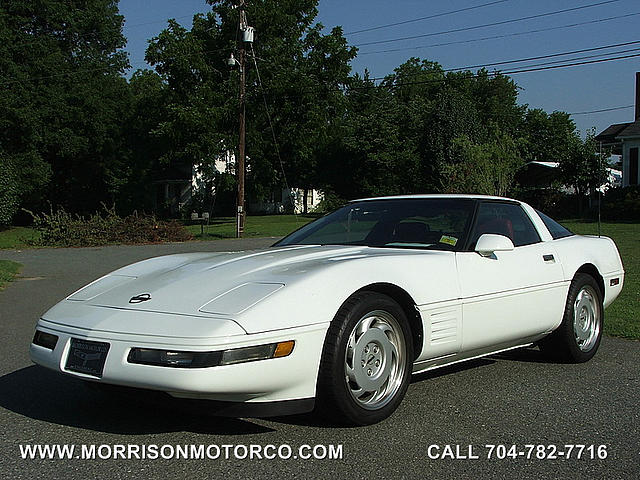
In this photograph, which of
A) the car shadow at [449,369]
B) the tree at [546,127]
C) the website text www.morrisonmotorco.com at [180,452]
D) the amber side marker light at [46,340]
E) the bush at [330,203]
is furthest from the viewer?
the tree at [546,127]

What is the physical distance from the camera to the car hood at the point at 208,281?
390 centimetres

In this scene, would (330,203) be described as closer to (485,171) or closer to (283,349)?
(485,171)

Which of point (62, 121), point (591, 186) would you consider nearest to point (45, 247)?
point (62, 121)

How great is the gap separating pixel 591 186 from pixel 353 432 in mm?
37306

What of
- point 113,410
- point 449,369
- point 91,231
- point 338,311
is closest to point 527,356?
point 449,369

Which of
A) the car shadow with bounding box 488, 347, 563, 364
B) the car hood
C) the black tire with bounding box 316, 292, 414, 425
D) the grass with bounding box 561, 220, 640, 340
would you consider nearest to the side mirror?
the car hood

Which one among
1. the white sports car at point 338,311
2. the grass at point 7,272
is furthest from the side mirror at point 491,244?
the grass at point 7,272

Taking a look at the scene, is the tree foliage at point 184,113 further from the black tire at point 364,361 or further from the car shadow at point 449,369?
the black tire at point 364,361

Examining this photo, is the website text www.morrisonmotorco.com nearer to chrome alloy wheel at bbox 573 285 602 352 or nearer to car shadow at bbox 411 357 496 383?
car shadow at bbox 411 357 496 383

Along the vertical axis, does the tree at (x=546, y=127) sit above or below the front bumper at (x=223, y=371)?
above

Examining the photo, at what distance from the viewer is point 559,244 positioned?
5.88 meters

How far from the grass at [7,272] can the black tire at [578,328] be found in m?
9.09

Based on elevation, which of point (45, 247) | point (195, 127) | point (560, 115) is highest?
point (560, 115)

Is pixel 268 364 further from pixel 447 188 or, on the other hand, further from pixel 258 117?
pixel 258 117
